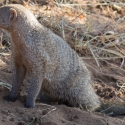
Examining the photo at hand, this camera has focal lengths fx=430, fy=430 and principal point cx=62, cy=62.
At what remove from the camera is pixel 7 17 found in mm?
3377

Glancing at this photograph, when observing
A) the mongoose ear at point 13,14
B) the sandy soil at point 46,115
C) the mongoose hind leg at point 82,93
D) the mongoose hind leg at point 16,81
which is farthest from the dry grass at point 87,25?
the mongoose ear at point 13,14

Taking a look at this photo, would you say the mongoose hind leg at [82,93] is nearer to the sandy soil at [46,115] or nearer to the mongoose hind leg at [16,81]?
the sandy soil at [46,115]

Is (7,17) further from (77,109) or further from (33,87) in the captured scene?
(77,109)

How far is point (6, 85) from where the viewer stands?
3859 mm

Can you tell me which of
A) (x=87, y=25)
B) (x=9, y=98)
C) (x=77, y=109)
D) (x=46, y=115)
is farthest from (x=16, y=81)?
(x=87, y=25)

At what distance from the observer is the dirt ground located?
3277 mm

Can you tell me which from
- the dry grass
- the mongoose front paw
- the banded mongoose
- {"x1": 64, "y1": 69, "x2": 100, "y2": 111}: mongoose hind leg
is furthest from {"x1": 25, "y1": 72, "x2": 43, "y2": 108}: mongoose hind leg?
the dry grass

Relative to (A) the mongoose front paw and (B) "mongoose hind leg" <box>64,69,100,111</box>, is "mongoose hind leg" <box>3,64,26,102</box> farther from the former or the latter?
(B) "mongoose hind leg" <box>64,69,100,111</box>

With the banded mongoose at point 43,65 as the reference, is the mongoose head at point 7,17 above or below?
above

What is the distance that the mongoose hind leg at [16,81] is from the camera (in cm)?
361

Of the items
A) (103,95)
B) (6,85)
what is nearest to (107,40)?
(103,95)

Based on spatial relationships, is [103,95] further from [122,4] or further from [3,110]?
[122,4]

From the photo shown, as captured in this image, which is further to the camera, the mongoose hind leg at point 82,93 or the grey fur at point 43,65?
the mongoose hind leg at point 82,93

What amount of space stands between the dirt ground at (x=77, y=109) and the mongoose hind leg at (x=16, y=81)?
0.06 m
